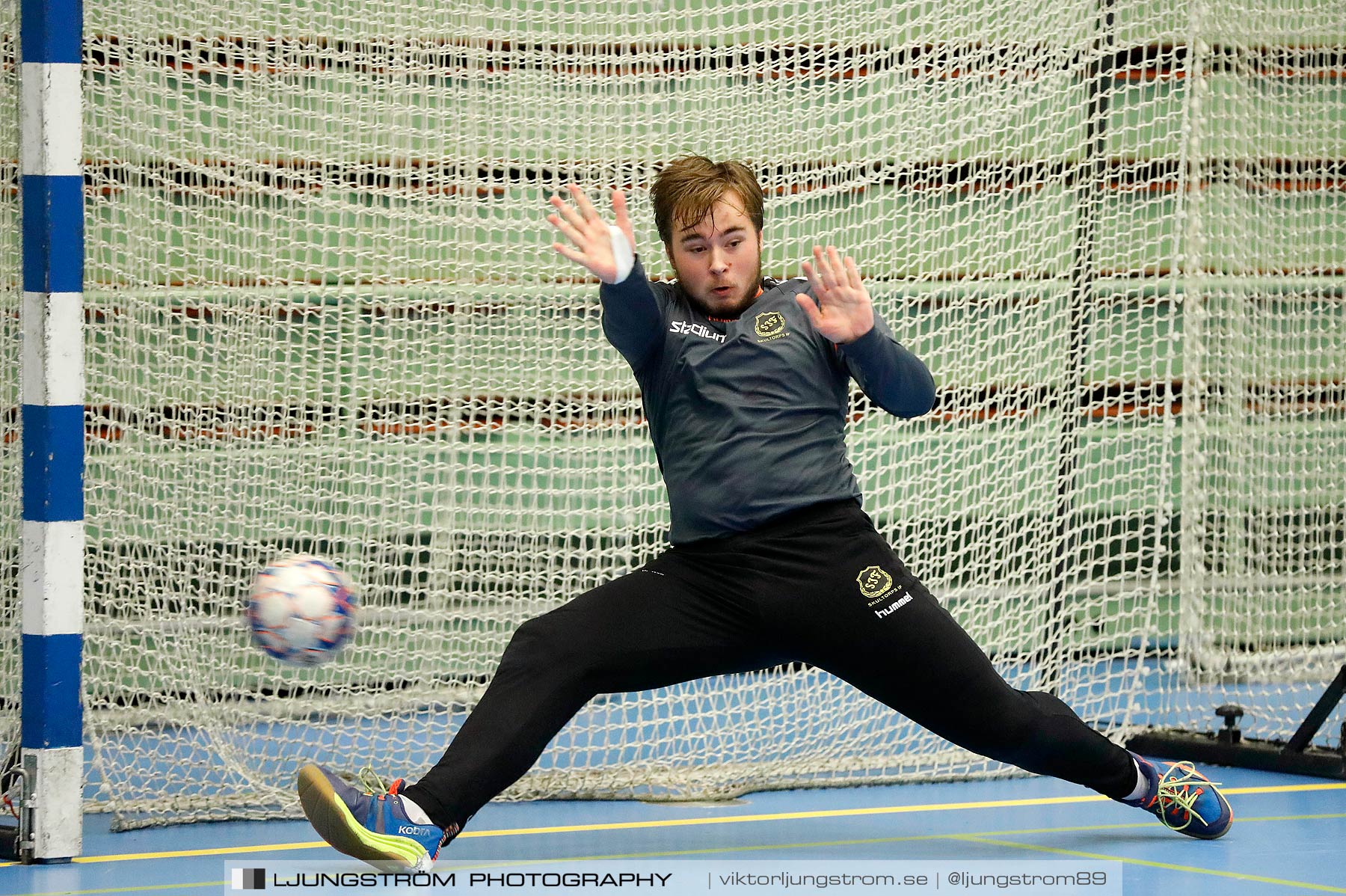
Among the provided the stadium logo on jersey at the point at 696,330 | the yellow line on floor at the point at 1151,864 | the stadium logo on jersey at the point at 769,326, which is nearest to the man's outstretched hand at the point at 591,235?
the stadium logo on jersey at the point at 696,330

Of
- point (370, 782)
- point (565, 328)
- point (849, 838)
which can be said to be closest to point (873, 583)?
point (849, 838)

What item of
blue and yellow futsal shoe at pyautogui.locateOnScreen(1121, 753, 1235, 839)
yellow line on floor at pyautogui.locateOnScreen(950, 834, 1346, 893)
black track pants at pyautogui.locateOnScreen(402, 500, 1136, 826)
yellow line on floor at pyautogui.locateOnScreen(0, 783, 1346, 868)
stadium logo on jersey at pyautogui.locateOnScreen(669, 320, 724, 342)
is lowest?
yellow line on floor at pyautogui.locateOnScreen(0, 783, 1346, 868)

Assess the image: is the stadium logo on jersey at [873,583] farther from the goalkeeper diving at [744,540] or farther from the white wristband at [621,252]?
the white wristband at [621,252]

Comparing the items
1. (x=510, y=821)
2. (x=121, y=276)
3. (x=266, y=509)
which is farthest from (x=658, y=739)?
(x=121, y=276)

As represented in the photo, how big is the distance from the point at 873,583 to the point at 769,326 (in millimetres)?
614

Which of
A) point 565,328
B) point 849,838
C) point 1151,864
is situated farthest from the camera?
point 565,328

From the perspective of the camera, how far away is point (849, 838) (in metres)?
4.16

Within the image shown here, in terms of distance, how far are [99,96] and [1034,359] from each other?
3.00 m

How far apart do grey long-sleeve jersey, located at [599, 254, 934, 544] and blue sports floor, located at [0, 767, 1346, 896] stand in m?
0.85

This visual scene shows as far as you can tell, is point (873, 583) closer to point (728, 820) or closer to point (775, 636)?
point (775, 636)

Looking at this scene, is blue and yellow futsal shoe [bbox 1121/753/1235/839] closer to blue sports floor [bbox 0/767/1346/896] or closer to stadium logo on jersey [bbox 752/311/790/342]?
blue sports floor [bbox 0/767/1346/896]

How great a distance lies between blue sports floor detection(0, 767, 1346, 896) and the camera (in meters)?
3.75

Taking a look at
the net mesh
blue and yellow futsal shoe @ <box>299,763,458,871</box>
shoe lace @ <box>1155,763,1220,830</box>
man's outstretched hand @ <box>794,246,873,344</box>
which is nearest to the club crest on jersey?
man's outstretched hand @ <box>794,246,873,344</box>

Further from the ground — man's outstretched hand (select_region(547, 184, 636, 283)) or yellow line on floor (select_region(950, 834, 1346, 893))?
man's outstretched hand (select_region(547, 184, 636, 283))
